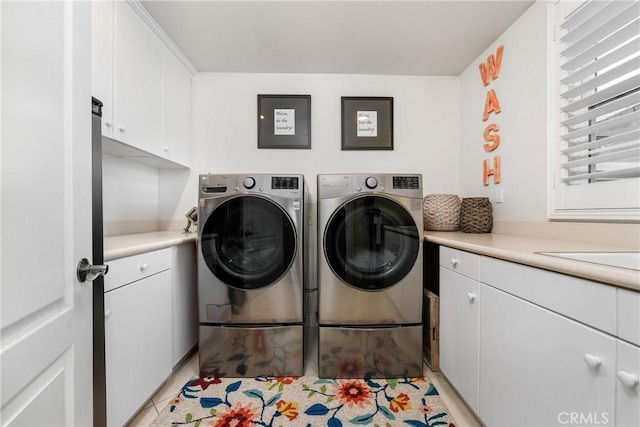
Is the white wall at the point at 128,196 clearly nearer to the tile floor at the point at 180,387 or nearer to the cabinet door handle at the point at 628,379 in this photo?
the tile floor at the point at 180,387

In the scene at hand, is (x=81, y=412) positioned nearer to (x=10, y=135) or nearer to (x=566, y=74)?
(x=10, y=135)

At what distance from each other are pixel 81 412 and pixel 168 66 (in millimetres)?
2061

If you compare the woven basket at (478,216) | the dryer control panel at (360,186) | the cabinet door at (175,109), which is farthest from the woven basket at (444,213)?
the cabinet door at (175,109)

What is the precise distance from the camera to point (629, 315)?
575 millimetres

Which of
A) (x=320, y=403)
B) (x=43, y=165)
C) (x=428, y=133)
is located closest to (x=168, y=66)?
(x=43, y=165)

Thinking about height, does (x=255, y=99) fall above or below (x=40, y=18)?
above

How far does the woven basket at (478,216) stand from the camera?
170 cm

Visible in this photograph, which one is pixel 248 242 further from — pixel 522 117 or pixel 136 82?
pixel 522 117

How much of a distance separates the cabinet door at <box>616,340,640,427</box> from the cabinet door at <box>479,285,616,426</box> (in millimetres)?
14

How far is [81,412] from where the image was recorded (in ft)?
2.05

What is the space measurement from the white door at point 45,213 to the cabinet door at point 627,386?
49.7 inches

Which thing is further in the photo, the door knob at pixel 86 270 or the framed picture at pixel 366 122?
the framed picture at pixel 366 122

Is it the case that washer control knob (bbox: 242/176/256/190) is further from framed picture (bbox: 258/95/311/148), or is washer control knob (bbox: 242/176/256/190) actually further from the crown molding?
the crown molding

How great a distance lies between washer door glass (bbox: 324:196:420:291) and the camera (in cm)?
154
